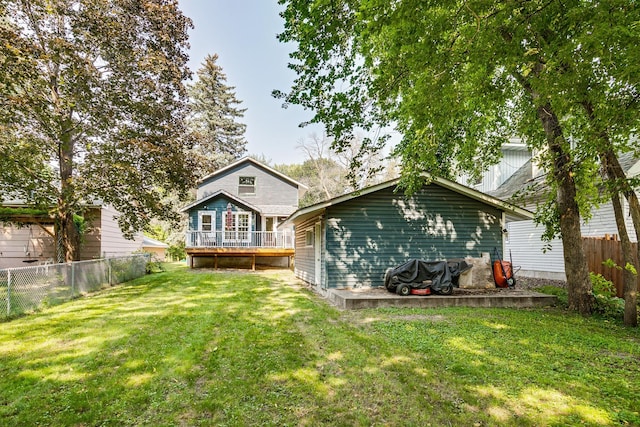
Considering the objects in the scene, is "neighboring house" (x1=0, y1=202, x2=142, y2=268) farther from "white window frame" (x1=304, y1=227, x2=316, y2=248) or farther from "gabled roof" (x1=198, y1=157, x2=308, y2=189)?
"white window frame" (x1=304, y1=227, x2=316, y2=248)

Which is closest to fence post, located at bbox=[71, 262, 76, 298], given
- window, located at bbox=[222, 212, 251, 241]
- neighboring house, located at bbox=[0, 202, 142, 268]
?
neighboring house, located at bbox=[0, 202, 142, 268]

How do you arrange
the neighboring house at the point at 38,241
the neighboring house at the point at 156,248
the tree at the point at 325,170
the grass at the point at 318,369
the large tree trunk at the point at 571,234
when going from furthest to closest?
the tree at the point at 325,170 → the neighboring house at the point at 156,248 → the neighboring house at the point at 38,241 → the large tree trunk at the point at 571,234 → the grass at the point at 318,369

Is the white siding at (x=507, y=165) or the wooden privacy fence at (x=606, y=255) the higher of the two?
the white siding at (x=507, y=165)

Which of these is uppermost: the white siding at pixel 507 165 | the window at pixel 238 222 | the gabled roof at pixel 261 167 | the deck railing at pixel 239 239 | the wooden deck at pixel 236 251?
the gabled roof at pixel 261 167

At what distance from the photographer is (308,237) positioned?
12.5 meters

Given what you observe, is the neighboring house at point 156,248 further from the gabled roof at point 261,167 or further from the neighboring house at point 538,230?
the neighboring house at point 538,230

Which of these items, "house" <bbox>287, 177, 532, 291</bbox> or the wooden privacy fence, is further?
"house" <bbox>287, 177, 532, 291</bbox>

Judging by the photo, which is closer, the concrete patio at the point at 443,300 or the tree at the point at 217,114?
the concrete patio at the point at 443,300

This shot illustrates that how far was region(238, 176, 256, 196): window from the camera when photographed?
20719mm

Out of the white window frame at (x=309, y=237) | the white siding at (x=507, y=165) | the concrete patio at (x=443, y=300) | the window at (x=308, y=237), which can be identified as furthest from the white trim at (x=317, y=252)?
the white siding at (x=507, y=165)

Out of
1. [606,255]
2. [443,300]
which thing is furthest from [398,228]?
[606,255]

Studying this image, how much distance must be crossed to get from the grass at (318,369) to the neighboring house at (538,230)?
5615 mm

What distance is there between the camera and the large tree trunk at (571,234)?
7027mm

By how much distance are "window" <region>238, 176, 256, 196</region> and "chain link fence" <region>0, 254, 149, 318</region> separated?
9994 mm
